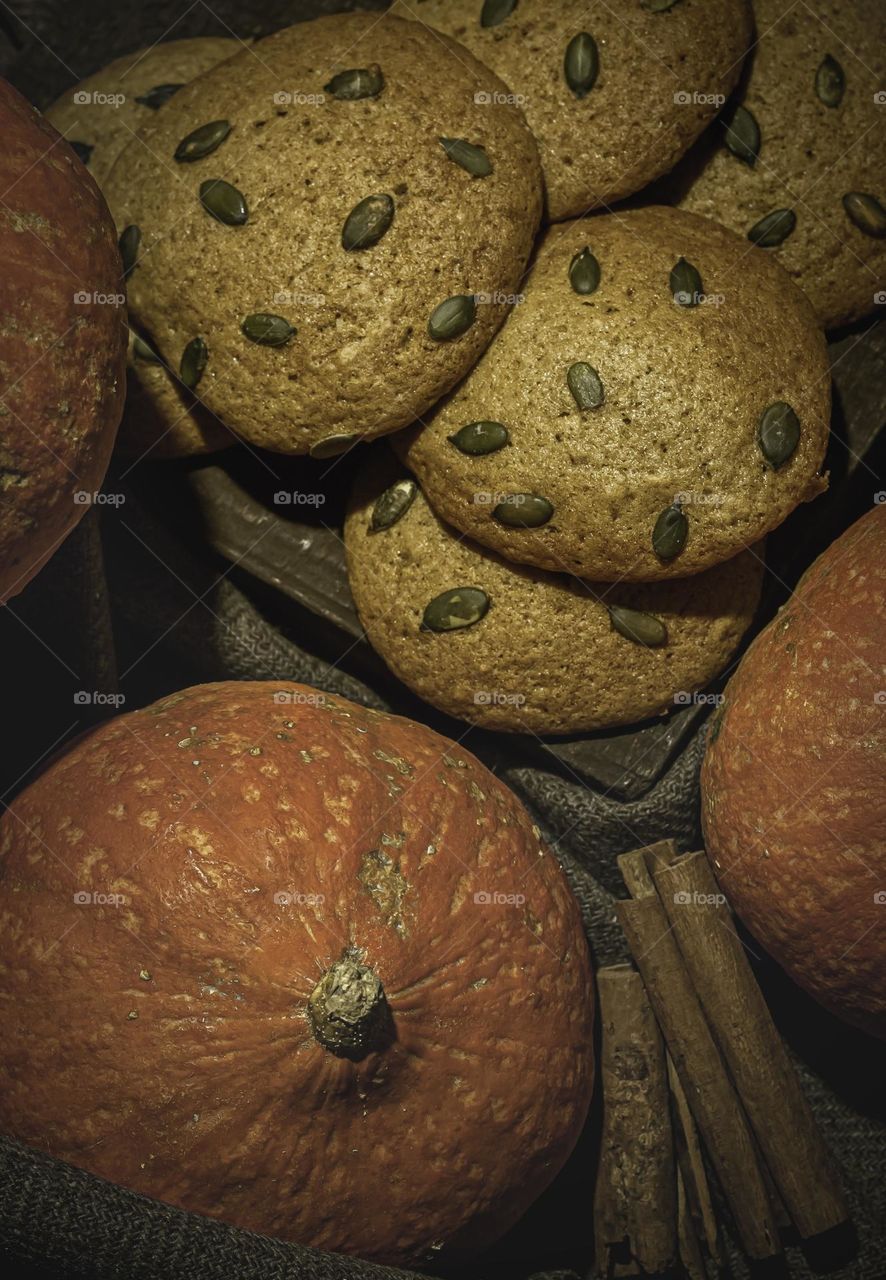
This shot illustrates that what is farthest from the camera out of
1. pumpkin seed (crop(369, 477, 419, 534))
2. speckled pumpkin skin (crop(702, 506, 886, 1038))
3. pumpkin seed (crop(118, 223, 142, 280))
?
pumpkin seed (crop(369, 477, 419, 534))

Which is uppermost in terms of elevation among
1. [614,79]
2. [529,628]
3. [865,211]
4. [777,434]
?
[614,79]

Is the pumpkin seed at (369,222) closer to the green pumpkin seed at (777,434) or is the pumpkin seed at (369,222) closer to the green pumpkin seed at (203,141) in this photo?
the green pumpkin seed at (203,141)

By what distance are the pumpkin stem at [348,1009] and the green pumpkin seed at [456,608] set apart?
0.60 meters

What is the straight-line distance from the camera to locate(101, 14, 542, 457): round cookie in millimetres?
1659

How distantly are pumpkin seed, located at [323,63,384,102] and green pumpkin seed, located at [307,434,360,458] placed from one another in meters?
0.52

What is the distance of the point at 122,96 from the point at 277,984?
1591 millimetres

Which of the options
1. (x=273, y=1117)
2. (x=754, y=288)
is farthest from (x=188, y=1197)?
(x=754, y=288)

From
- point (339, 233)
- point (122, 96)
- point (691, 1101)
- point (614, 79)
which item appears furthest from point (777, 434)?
point (122, 96)

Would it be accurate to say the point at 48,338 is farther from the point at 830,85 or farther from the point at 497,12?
the point at 830,85

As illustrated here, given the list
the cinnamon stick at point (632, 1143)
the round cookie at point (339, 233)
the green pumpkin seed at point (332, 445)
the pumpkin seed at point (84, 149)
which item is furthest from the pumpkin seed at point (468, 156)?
the cinnamon stick at point (632, 1143)

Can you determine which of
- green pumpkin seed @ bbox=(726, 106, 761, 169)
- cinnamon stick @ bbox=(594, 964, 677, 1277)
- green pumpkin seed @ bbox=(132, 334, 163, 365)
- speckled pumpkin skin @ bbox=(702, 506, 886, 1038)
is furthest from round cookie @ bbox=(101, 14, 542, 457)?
cinnamon stick @ bbox=(594, 964, 677, 1277)

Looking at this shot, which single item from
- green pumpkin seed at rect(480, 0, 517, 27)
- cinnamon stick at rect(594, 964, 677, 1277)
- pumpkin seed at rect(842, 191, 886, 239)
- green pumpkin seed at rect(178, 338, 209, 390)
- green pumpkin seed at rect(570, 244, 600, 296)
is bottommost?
cinnamon stick at rect(594, 964, 677, 1277)

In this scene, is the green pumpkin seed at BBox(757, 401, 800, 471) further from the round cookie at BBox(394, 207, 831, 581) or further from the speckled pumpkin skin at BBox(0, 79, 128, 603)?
the speckled pumpkin skin at BBox(0, 79, 128, 603)

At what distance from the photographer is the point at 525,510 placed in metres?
1.71
